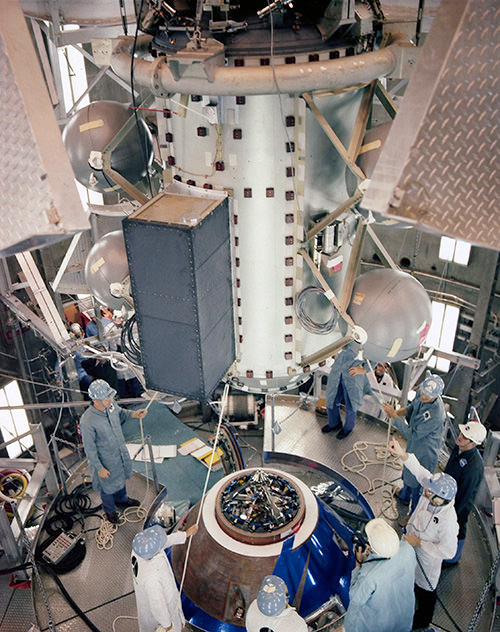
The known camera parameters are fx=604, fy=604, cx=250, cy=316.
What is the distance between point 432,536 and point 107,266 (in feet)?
12.0

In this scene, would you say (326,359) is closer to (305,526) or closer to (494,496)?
(305,526)

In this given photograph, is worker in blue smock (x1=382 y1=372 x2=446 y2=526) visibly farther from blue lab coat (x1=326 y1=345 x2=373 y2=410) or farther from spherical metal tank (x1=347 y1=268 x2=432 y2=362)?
spherical metal tank (x1=347 y1=268 x2=432 y2=362)

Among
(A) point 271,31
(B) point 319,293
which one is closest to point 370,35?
(A) point 271,31

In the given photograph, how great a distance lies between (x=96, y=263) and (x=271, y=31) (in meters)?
2.58

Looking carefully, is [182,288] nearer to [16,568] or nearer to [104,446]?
[104,446]

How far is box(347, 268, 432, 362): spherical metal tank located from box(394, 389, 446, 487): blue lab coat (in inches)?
60.8

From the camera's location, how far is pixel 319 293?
185 inches

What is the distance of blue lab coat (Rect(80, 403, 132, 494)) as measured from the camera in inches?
250

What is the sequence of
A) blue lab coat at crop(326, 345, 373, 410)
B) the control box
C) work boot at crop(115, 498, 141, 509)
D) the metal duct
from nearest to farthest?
the control box, work boot at crop(115, 498, 141, 509), blue lab coat at crop(326, 345, 373, 410), the metal duct

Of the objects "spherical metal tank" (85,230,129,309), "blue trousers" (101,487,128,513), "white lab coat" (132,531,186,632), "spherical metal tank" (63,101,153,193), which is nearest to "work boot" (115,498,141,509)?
"blue trousers" (101,487,128,513)

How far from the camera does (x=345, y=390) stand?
707 cm

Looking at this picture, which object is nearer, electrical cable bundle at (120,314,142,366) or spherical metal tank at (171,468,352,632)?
spherical metal tank at (171,468,352,632)

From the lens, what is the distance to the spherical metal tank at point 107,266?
210 inches

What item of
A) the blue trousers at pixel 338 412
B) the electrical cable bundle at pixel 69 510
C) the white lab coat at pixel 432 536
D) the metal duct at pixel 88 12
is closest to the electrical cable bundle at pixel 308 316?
the white lab coat at pixel 432 536
